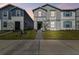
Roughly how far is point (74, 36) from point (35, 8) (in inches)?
80.1

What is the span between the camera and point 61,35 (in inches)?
373

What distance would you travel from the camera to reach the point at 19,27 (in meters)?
9.73

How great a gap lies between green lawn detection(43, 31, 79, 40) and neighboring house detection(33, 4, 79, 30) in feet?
0.77

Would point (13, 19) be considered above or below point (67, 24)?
above

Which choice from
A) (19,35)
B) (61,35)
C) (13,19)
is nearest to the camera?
(61,35)

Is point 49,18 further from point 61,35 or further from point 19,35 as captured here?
point 19,35

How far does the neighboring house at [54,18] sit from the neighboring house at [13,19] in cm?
41

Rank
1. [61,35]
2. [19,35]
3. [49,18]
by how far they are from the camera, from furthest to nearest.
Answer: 1. [49,18]
2. [19,35]
3. [61,35]

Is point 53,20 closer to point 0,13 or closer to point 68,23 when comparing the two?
point 68,23

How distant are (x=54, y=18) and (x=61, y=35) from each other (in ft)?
2.72

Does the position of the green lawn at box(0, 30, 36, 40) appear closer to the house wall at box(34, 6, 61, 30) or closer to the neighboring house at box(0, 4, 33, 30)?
the neighboring house at box(0, 4, 33, 30)

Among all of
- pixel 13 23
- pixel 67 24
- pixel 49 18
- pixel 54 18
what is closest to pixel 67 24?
pixel 67 24

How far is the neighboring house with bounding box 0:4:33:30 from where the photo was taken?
9.67m

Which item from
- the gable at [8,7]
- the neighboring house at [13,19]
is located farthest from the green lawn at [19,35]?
the gable at [8,7]
